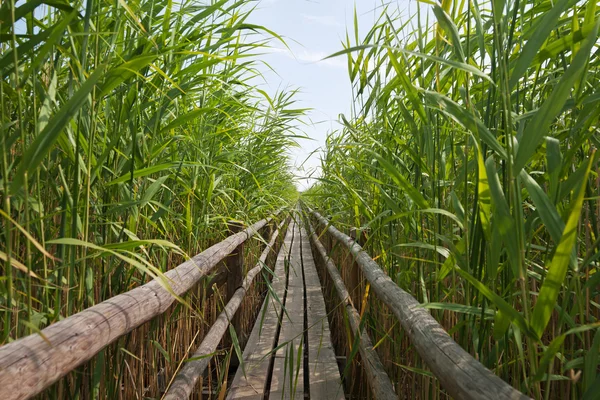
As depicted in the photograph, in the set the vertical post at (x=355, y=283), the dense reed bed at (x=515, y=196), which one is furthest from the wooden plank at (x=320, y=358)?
the dense reed bed at (x=515, y=196)

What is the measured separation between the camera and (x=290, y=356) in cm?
155

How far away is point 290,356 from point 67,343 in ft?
3.16

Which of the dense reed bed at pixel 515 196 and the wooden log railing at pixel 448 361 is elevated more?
the dense reed bed at pixel 515 196

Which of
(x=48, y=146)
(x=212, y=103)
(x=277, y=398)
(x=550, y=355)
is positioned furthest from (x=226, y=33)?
(x=277, y=398)

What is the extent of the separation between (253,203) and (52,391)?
232cm

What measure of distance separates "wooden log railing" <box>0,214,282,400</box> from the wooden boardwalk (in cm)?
50

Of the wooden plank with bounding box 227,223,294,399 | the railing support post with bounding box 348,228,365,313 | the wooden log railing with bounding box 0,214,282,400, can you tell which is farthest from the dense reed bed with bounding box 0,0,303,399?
the railing support post with bounding box 348,228,365,313

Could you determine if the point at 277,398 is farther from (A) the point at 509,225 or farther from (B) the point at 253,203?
(A) the point at 509,225

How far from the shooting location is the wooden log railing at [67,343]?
568mm

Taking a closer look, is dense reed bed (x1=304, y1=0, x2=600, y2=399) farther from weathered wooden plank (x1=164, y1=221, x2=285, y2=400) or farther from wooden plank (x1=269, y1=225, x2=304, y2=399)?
weathered wooden plank (x1=164, y1=221, x2=285, y2=400)

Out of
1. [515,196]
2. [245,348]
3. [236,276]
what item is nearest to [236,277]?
[236,276]

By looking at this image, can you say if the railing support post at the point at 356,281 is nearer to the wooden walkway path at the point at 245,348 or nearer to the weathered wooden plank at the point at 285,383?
the wooden walkway path at the point at 245,348

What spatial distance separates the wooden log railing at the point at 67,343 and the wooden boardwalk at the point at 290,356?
0.50 metres

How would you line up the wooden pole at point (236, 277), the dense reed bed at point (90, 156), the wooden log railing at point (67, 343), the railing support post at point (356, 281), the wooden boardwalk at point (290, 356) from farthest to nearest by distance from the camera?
the wooden pole at point (236, 277), the railing support post at point (356, 281), the wooden boardwalk at point (290, 356), the dense reed bed at point (90, 156), the wooden log railing at point (67, 343)
